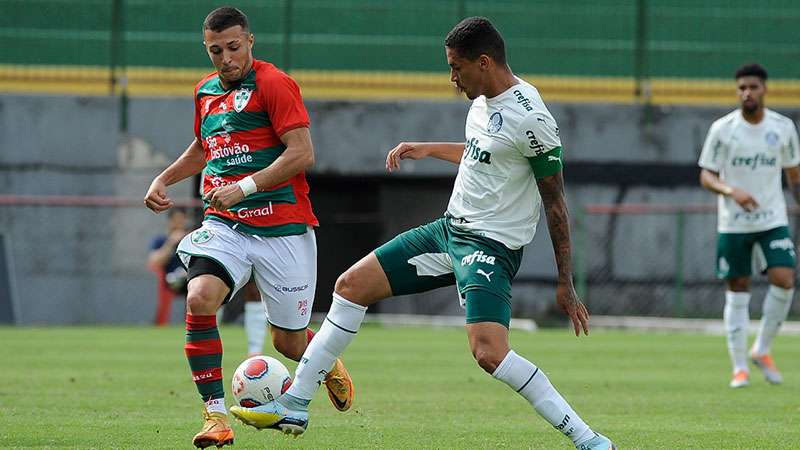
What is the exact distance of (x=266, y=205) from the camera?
26.0ft

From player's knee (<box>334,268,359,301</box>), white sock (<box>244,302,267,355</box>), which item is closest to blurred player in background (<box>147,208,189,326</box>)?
white sock (<box>244,302,267,355</box>)

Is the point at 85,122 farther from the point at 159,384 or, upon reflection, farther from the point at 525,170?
the point at 525,170

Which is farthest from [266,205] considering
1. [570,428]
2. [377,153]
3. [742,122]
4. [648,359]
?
[377,153]

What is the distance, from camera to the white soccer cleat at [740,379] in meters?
11.7

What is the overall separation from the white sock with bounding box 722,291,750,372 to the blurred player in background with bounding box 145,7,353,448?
197 inches

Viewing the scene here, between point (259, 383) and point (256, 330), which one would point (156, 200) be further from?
point (256, 330)

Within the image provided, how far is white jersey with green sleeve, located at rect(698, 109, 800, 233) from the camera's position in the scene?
40.1 feet

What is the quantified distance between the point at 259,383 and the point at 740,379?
18.1 ft

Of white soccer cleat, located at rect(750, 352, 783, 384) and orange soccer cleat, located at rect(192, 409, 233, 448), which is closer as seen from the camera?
orange soccer cleat, located at rect(192, 409, 233, 448)

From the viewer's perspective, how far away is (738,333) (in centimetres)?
1209

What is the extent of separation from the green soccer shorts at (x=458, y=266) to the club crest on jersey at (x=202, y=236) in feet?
3.29

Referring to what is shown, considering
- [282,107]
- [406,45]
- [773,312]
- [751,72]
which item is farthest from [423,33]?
[282,107]

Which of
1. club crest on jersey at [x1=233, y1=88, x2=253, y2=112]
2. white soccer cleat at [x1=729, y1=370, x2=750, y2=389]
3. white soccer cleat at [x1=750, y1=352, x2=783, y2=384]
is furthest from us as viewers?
white soccer cleat at [x1=750, y1=352, x2=783, y2=384]

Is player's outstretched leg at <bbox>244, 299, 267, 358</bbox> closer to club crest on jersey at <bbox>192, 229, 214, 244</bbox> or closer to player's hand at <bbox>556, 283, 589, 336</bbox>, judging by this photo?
club crest on jersey at <bbox>192, 229, 214, 244</bbox>
